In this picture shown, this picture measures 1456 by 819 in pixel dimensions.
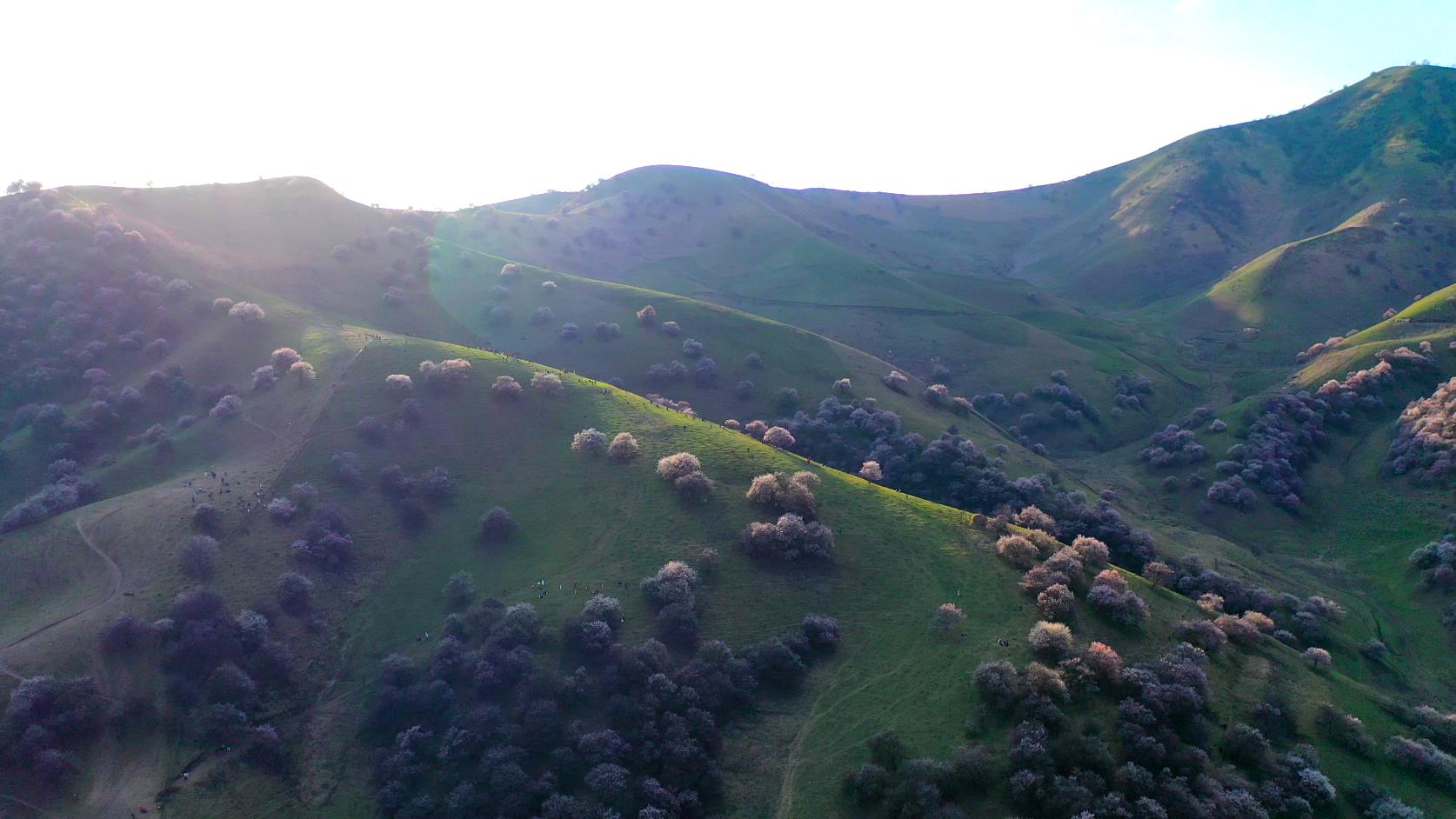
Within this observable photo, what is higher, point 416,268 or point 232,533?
point 416,268

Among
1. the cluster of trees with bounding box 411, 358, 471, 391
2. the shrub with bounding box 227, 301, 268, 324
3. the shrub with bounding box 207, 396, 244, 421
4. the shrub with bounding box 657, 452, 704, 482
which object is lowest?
the shrub with bounding box 657, 452, 704, 482

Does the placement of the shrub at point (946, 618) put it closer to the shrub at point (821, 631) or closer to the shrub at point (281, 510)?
the shrub at point (821, 631)

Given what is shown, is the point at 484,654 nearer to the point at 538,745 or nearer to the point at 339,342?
the point at 538,745

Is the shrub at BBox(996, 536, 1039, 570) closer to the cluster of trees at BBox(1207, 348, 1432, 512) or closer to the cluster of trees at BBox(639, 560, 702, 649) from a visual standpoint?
the cluster of trees at BBox(639, 560, 702, 649)

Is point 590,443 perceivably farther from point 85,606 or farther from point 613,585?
point 85,606

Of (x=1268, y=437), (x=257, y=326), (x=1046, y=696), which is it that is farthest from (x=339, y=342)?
(x=1268, y=437)

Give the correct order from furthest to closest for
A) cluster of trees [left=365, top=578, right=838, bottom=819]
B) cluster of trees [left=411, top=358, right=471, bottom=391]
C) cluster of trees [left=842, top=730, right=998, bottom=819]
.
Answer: cluster of trees [left=411, top=358, right=471, bottom=391] < cluster of trees [left=365, top=578, right=838, bottom=819] < cluster of trees [left=842, top=730, right=998, bottom=819]

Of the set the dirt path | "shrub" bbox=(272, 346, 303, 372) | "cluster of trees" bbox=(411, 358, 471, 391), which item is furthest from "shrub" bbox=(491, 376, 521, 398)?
the dirt path
